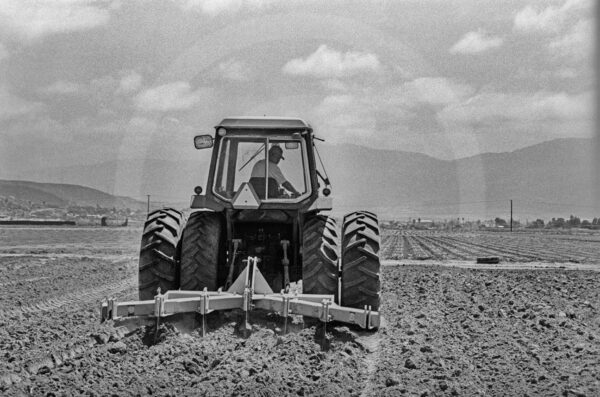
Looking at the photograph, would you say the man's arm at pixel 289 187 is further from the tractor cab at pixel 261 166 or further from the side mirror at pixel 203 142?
the side mirror at pixel 203 142

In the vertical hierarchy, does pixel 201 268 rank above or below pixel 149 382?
above

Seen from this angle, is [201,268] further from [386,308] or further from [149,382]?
[386,308]

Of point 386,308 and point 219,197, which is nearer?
point 219,197

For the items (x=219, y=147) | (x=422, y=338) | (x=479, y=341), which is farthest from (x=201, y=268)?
(x=479, y=341)

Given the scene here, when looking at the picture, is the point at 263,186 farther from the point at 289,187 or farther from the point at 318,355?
the point at 318,355

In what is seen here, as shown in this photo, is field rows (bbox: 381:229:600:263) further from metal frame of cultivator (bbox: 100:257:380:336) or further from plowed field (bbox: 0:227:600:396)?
metal frame of cultivator (bbox: 100:257:380:336)

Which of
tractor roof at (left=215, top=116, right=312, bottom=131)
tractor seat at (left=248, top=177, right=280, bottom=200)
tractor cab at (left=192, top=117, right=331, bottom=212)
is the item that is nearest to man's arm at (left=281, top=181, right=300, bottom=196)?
tractor cab at (left=192, top=117, right=331, bottom=212)

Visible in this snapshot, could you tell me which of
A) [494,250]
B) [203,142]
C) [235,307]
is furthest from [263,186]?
[494,250]

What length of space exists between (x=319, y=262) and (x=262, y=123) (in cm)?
180

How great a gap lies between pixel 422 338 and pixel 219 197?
285cm

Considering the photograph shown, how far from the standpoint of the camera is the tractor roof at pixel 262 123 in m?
8.54

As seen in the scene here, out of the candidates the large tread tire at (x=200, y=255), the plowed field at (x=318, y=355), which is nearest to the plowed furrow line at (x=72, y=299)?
the plowed field at (x=318, y=355)

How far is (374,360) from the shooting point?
23.6ft

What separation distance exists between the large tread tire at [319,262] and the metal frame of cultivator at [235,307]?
56 cm
